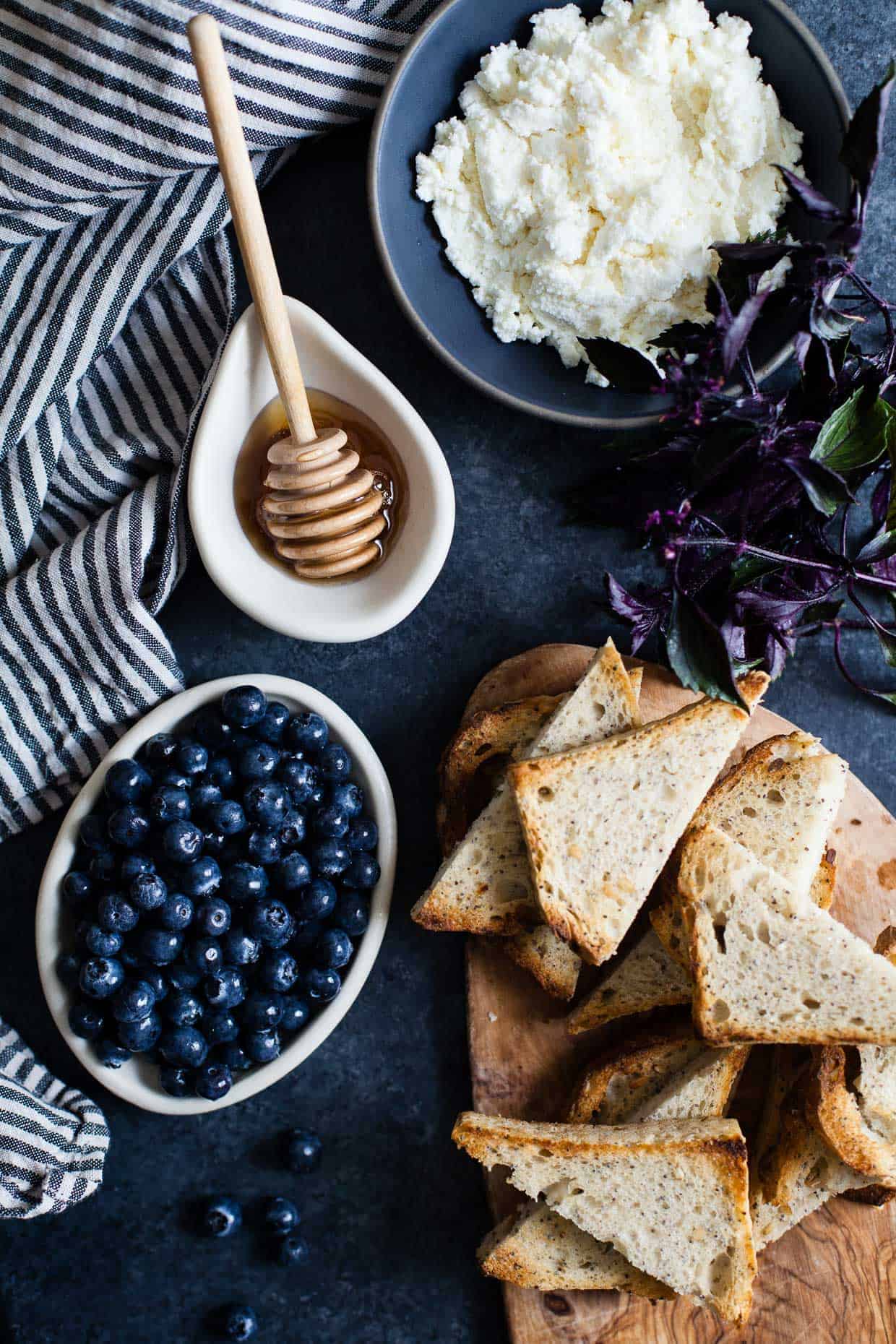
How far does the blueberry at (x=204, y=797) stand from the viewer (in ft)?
5.47

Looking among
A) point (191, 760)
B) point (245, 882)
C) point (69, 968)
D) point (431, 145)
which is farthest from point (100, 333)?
point (69, 968)

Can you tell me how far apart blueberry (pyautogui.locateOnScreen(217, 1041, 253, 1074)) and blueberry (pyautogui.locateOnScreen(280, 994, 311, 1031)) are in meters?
0.07

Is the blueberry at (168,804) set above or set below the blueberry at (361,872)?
above

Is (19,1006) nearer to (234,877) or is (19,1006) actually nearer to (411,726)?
(234,877)

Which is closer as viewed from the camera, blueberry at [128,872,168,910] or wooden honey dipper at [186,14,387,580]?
wooden honey dipper at [186,14,387,580]

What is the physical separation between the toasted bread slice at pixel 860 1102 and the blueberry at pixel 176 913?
103 centimetres

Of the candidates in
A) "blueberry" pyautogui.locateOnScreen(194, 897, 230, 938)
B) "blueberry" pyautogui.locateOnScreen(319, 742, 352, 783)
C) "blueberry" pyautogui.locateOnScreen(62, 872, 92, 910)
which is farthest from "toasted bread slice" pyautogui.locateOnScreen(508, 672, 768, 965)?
"blueberry" pyautogui.locateOnScreen(62, 872, 92, 910)

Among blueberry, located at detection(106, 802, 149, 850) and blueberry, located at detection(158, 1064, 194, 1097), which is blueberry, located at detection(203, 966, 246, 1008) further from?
blueberry, located at detection(106, 802, 149, 850)

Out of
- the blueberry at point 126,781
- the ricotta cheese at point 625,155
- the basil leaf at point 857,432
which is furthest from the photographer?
the blueberry at point 126,781

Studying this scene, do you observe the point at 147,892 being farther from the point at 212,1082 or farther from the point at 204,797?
the point at 212,1082

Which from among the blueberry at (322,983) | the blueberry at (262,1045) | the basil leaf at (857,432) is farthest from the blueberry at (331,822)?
the basil leaf at (857,432)

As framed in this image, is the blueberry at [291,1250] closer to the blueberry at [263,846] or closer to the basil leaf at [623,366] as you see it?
the blueberry at [263,846]

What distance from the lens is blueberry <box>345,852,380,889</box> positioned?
5.51 feet

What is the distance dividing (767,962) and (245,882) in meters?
0.84
